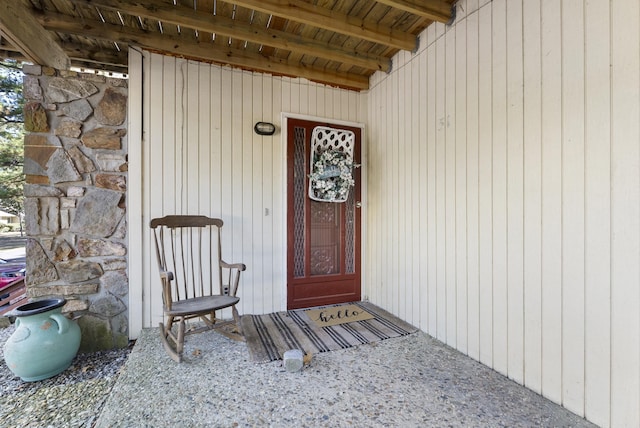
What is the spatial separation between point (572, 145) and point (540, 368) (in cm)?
137

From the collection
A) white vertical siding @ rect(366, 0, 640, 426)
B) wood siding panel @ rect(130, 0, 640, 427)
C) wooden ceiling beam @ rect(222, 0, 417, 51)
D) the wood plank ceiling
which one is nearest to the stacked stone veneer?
wood siding panel @ rect(130, 0, 640, 427)

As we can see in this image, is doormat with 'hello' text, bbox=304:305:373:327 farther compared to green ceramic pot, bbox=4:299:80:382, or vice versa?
doormat with 'hello' text, bbox=304:305:373:327

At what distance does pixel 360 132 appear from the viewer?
3486 millimetres

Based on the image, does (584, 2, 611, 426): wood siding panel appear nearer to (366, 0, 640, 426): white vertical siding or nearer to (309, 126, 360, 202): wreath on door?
(366, 0, 640, 426): white vertical siding

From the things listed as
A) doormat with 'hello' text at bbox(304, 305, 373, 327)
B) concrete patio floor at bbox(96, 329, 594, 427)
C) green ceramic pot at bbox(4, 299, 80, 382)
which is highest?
green ceramic pot at bbox(4, 299, 80, 382)

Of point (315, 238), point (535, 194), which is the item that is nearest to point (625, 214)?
point (535, 194)

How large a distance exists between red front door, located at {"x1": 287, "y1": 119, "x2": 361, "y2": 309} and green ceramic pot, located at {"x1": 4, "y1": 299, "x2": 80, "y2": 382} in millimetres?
1932

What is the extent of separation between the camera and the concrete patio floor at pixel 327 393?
1507mm

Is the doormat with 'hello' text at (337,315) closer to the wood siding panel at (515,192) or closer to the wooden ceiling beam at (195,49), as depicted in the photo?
the wood siding panel at (515,192)

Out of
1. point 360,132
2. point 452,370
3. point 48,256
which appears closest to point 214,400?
point 452,370

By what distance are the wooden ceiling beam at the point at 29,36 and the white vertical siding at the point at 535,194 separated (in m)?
3.17

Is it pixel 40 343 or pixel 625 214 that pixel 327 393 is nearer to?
pixel 625 214

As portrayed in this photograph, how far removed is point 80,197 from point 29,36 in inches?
49.9

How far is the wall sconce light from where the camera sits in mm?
3021
